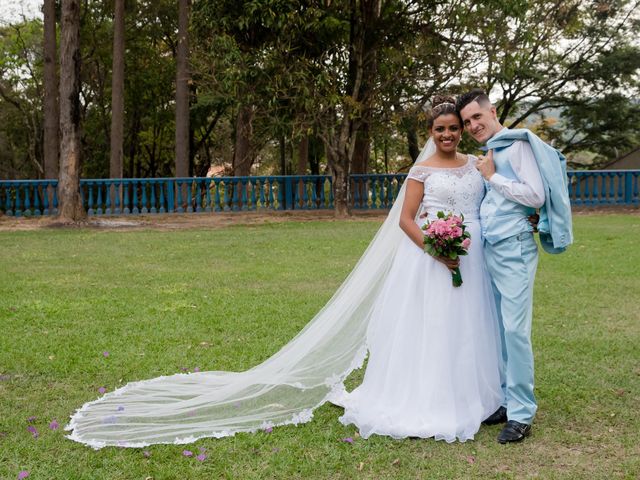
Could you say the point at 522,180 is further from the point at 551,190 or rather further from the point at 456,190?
the point at 456,190

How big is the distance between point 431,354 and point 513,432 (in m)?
0.62

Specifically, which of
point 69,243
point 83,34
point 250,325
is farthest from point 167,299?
point 83,34

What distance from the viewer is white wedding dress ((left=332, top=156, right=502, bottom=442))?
4.23 meters

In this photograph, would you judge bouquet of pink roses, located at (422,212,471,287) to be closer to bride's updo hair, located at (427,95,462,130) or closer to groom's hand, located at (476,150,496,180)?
groom's hand, located at (476,150,496,180)

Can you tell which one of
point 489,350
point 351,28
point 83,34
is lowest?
point 489,350

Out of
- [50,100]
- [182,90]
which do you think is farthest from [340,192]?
[50,100]

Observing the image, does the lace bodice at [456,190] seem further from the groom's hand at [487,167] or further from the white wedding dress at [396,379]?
the groom's hand at [487,167]

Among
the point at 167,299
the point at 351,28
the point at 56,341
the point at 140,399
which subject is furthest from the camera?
the point at 351,28

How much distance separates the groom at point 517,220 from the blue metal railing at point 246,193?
680 inches

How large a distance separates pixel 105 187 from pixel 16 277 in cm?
1166

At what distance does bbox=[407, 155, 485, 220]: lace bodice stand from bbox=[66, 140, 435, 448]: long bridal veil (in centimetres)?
32

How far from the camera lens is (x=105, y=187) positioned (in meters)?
21.4

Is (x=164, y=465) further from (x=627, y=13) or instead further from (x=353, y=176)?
(x=627, y=13)

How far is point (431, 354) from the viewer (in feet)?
14.1
